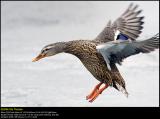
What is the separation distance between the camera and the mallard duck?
543cm

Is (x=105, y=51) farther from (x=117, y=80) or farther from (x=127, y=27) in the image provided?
(x=127, y=27)

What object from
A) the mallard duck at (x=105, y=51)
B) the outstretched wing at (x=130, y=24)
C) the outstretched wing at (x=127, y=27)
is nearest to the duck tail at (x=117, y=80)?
the mallard duck at (x=105, y=51)

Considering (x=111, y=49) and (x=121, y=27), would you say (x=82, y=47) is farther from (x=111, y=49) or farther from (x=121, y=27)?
(x=121, y=27)

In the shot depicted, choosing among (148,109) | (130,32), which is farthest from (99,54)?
(148,109)

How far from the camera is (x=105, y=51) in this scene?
5.50 m

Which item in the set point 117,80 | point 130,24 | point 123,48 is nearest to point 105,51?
point 123,48

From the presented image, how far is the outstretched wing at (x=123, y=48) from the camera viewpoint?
5332mm

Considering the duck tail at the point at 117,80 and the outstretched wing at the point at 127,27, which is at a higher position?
the outstretched wing at the point at 127,27

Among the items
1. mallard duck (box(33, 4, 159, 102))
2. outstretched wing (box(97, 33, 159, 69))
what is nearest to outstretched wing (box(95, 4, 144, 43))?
mallard duck (box(33, 4, 159, 102))

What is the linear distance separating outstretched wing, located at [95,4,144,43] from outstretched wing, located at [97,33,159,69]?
33 cm

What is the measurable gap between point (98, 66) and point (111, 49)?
27 centimetres

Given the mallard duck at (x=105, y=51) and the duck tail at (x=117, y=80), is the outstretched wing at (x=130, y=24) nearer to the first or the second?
the mallard duck at (x=105, y=51)

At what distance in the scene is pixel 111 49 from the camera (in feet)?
18.2

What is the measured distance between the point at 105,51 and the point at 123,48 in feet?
0.54
